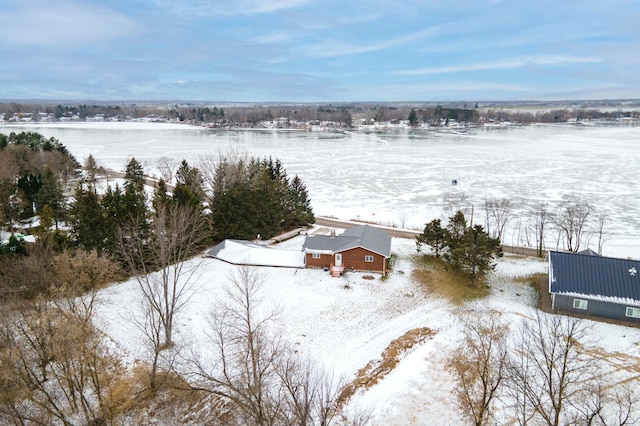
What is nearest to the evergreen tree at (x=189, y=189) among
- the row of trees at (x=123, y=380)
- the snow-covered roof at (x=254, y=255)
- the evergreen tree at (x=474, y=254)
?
the snow-covered roof at (x=254, y=255)

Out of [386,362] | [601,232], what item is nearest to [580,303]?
[386,362]

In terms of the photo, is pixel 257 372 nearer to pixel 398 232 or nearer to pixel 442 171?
pixel 398 232

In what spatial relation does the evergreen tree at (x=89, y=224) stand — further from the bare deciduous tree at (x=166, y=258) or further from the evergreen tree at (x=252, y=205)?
the evergreen tree at (x=252, y=205)

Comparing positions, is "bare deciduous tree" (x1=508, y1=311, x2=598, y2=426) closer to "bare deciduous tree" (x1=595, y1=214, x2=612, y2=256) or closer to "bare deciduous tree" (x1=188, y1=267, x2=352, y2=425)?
"bare deciduous tree" (x1=188, y1=267, x2=352, y2=425)

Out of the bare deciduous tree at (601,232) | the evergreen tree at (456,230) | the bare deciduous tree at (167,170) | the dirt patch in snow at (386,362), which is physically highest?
the bare deciduous tree at (167,170)

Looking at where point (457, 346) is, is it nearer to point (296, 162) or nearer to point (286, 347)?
point (286, 347)

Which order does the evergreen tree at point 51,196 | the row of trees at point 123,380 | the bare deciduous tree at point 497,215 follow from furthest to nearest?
the evergreen tree at point 51,196, the bare deciduous tree at point 497,215, the row of trees at point 123,380

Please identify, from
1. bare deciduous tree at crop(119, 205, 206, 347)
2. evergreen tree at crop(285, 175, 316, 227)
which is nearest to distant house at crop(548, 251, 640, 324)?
bare deciduous tree at crop(119, 205, 206, 347)

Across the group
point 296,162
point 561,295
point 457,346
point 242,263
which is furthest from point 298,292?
point 296,162
